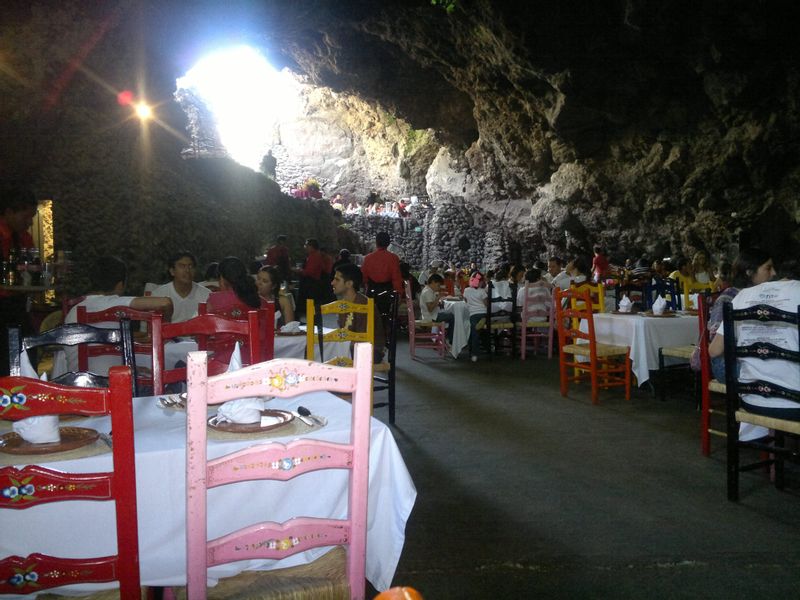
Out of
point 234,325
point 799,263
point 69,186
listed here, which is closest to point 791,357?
point 799,263

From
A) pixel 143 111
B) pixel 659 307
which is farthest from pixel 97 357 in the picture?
pixel 143 111

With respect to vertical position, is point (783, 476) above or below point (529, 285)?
below

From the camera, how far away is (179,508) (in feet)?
5.31

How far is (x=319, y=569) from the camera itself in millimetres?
1707

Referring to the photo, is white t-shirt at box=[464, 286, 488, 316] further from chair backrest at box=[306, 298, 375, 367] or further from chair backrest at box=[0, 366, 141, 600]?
chair backrest at box=[0, 366, 141, 600]

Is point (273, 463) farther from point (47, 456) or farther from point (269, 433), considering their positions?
point (47, 456)

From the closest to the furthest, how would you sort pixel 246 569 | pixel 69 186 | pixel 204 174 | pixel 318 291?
pixel 246 569 < pixel 318 291 < pixel 69 186 < pixel 204 174

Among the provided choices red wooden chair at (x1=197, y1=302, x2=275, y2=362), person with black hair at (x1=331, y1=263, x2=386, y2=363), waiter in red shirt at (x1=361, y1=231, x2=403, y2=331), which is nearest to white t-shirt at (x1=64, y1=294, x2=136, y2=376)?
red wooden chair at (x1=197, y1=302, x2=275, y2=362)

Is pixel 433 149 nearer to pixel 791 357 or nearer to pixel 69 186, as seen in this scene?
pixel 69 186

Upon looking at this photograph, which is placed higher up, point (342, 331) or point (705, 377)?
point (342, 331)

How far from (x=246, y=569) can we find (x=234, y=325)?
1167 millimetres

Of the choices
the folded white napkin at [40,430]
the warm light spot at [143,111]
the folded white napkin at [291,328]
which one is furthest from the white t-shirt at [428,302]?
the warm light spot at [143,111]

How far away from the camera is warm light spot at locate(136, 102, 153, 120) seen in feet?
45.9

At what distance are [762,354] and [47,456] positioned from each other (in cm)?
297
